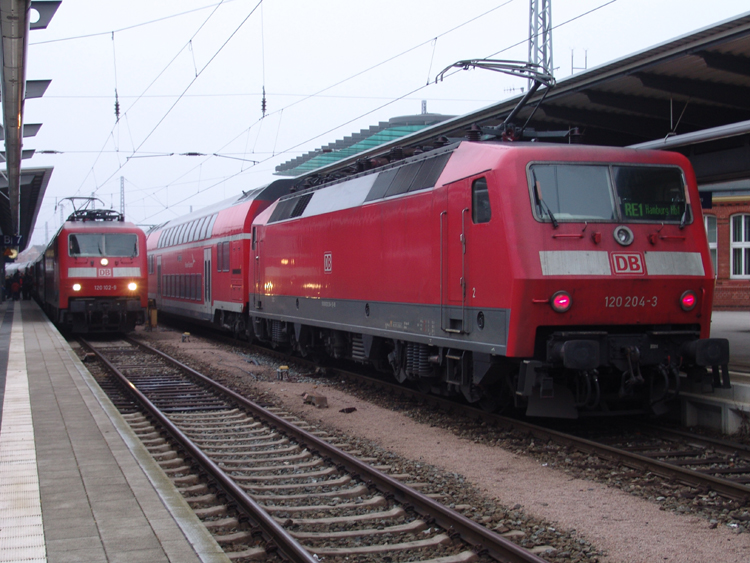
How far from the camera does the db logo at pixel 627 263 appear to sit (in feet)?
26.1

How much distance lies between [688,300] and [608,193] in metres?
1.46

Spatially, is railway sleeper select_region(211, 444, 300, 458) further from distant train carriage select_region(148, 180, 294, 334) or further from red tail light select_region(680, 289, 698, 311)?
distant train carriage select_region(148, 180, 294, 334)

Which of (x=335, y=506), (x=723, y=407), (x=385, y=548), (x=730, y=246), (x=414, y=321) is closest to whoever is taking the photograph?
(x=385, y=548)

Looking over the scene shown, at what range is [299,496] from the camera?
21.3ft

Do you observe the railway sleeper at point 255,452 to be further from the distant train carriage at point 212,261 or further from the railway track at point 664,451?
the distant train carriage at point 212,261

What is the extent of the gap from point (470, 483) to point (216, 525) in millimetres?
2368

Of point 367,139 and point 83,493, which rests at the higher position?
point 367,139

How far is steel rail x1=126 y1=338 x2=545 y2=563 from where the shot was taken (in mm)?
4938

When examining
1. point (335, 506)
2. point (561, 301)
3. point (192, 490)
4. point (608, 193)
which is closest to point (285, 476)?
point (192, 490)

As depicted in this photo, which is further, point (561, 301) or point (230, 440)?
point (230, 440)

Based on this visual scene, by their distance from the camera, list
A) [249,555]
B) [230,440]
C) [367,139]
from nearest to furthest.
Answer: [249,555]
[230,440]
[367,139]

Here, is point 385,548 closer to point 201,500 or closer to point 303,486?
point 303,486

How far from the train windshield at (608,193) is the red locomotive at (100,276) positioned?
52.1 feet

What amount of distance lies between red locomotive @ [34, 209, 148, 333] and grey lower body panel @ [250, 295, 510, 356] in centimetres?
807
